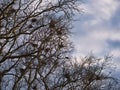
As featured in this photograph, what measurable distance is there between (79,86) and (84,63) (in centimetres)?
329

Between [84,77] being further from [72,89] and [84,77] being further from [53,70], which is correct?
[53,70]

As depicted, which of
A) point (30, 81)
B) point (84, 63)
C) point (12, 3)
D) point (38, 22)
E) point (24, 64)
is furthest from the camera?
point (84, 63)

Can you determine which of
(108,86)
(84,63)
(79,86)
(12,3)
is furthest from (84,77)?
(12,3)

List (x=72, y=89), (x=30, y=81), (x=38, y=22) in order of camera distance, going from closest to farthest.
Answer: (x=38, y=22)
(x=30, y=81)
(x=72, y=89)

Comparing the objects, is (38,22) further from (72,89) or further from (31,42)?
(72,89)

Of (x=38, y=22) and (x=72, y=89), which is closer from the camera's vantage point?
(x=38, y=22)

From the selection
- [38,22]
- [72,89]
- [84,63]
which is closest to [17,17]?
[38,22]

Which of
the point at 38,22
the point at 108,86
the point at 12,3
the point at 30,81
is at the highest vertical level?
the point at 12,3

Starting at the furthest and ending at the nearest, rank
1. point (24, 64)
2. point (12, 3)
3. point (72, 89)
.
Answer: point (72, 89), point (24, 64), point (12, 3)

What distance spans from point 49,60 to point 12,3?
309cm

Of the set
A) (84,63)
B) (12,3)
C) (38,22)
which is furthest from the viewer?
(84,63)

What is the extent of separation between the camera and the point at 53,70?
22281 millimetres

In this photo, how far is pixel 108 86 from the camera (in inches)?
1166

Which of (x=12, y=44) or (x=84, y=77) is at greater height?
(x=12, y=44)
